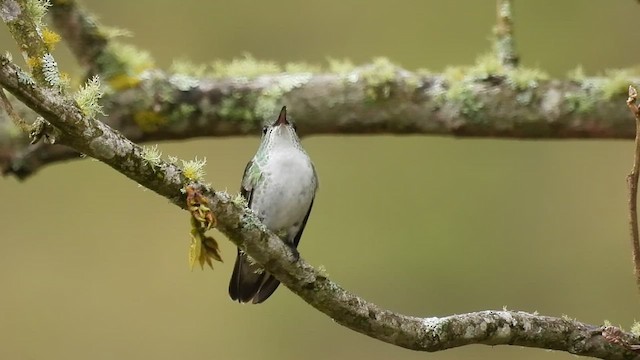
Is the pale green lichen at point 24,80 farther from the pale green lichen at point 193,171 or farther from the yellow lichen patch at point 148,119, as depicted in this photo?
the yellow lichen patch at point 148,119

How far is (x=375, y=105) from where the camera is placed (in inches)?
63.8

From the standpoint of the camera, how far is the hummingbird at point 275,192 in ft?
4.50

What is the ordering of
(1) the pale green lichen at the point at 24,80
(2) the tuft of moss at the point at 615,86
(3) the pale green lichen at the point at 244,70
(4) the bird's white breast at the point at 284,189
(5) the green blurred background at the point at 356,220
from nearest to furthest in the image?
(1) the pale green lichen at the point at 24,80 < (4) the bird's white breast at the point at 284,189 < (2) the tuft of moss at the point at 615,86 < (3) the pale green lichen at the point at 244,70 < (5) the green blurred background at the point at 356,220

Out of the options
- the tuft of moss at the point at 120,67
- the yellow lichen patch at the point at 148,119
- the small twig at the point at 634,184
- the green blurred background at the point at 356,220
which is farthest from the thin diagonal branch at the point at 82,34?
the small twig at the point at 634,184

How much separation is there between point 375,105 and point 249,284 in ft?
1.35

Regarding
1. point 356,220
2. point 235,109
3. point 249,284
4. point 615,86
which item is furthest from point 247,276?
point 356,220

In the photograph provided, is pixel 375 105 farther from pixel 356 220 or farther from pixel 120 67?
pixel 356 220

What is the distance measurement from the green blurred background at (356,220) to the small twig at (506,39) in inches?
33.1

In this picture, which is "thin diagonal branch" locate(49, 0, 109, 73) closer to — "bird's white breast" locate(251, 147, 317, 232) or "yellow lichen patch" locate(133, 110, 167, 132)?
"yellow lichen patch" locate(133, 110, 167, 132)

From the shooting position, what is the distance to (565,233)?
2457mm

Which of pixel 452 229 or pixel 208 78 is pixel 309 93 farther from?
pixel 452 229

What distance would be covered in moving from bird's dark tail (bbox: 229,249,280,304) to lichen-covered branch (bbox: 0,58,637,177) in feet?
1.12

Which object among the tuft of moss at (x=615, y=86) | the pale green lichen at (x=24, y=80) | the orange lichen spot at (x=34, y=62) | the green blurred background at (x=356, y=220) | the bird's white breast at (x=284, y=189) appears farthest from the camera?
the green blurred background at (x=356, y=220)

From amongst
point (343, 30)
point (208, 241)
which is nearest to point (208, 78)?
point (208, 241)
